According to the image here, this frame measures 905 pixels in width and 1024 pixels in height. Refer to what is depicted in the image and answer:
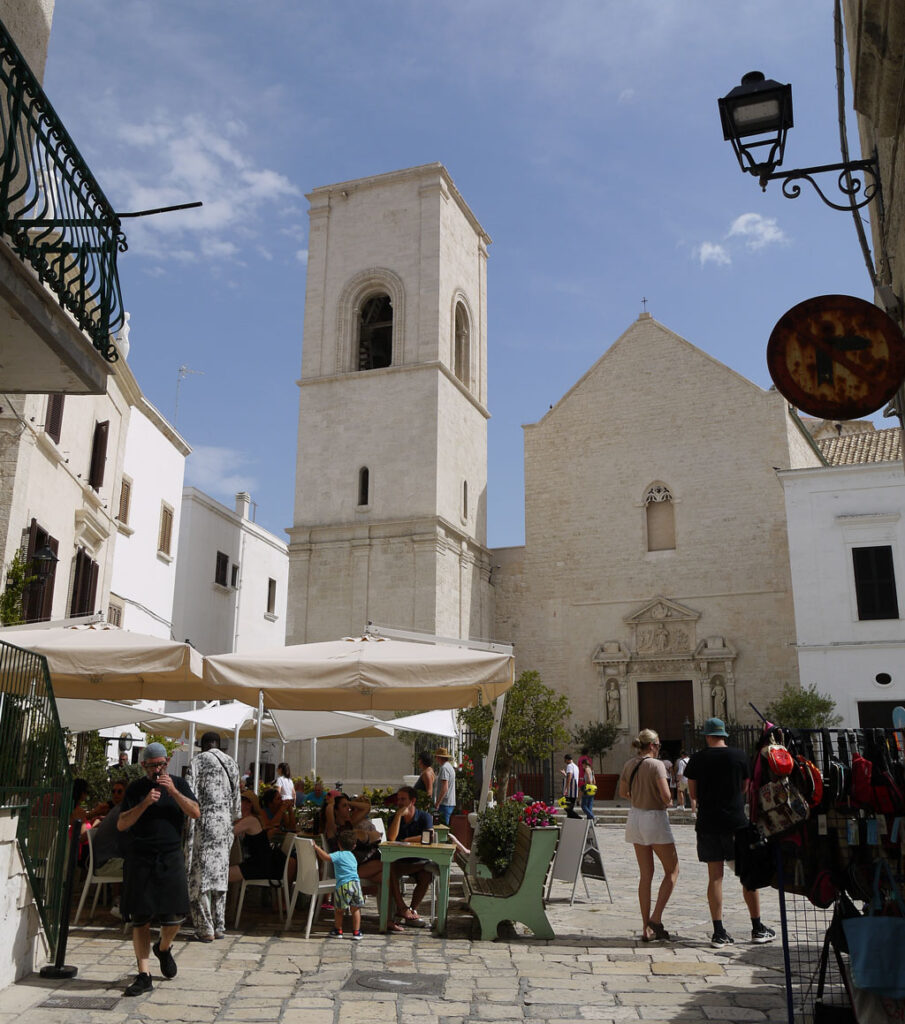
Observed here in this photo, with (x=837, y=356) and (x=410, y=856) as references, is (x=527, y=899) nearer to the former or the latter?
(x=410, y=856)

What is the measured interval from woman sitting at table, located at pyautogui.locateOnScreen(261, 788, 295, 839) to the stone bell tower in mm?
15707

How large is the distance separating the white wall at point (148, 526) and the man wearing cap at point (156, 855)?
15.9m

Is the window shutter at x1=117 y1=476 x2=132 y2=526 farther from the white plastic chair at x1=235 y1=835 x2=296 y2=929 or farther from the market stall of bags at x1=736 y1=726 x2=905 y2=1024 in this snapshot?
the market stall of bags at x1=736 y1=726 x2=905 y2=1024

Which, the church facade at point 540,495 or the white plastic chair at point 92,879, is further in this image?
the church facade at point 540,495

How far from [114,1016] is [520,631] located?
24396 millimetres

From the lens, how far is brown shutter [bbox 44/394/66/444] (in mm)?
14453

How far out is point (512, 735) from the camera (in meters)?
21.9

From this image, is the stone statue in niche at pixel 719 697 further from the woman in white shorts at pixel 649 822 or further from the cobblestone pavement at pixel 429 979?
the woman in white shorts at pixel 649 822

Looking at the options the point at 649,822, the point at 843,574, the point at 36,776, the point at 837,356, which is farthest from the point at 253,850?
the point at 843,574

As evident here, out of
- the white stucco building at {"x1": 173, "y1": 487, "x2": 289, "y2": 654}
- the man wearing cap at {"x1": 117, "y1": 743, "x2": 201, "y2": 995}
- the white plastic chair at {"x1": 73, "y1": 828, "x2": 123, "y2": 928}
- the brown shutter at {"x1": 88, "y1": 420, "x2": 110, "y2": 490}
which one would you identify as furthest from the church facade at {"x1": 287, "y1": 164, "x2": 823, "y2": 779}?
the man wearing cap at {"x1": 117, "y1": 743, "x2": 201, "y2": 995}

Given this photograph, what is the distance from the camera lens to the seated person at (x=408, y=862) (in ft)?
25.7

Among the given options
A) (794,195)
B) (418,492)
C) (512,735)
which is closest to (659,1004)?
(794,195)

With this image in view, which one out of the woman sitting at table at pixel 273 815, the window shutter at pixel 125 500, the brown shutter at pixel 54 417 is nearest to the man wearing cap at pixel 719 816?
the woman sitting at table at pixel 273 815

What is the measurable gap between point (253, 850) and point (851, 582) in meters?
18.8
